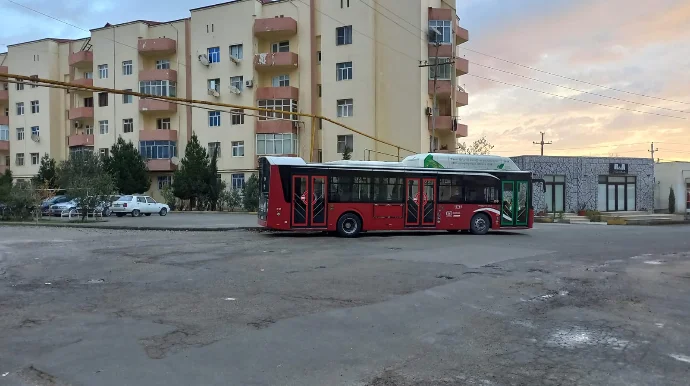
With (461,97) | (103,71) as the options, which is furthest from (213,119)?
(461,97)

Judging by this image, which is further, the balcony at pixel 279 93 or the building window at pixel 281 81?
the building window at pixel 281 81

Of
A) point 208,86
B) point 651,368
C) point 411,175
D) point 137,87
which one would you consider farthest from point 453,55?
point 651,368

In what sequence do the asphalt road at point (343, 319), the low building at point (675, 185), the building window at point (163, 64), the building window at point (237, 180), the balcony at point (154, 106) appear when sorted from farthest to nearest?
the building window at point (163, 64)
the balcony at point (154, 106)
the building window at point (237, 180)
the low building at point (675, 185)
the asphalt road at point (343, 319)

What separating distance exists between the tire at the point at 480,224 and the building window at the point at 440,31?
24.5 metres

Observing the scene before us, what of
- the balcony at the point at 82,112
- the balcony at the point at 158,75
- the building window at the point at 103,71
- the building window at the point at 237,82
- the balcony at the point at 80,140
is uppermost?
the building window at the point at 103,71

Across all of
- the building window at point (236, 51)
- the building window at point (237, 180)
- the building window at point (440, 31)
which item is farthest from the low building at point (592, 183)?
the building window at point (236, 51)

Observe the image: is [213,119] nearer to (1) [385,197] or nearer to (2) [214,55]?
(2) [214,55]

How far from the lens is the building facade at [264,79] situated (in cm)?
4419

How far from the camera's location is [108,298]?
28.8 feet

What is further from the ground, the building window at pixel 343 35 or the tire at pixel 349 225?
the building window at pixel 343 35

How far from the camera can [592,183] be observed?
141 feet

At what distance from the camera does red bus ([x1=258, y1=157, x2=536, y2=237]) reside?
20031 millimetres

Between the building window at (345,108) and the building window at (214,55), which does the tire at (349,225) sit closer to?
the building window at (345,108)

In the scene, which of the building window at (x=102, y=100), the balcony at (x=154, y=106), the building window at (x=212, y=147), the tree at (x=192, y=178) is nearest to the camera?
the tree at (x=192, y=178)
